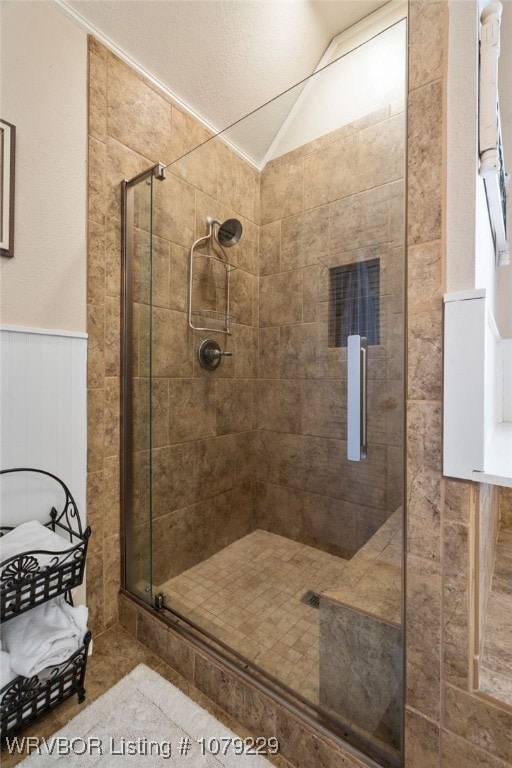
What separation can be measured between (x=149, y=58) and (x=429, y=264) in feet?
5.08

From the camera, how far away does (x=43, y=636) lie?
3.17 feet

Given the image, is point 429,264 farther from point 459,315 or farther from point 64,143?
point 64,143

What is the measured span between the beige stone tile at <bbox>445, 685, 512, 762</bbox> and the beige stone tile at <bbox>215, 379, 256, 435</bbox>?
107 centimetres

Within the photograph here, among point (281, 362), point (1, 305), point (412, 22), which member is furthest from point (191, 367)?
point (412, 22)

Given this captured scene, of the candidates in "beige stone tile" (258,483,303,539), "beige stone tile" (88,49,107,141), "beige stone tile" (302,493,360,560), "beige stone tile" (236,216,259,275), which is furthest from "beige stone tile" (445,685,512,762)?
"beige stone tile" (88,49,107,141)

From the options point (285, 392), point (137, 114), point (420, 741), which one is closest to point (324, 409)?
point (285, 392)

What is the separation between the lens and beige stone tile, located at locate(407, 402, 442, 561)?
2.38ft

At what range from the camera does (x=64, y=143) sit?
1228 mm

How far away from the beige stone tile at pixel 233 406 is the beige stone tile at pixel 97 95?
110 cm

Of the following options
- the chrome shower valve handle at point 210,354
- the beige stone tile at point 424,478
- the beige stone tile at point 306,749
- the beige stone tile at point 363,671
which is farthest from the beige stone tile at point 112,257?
the beige stone tile at point 306,749

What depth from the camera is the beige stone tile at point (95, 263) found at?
4.35 feet

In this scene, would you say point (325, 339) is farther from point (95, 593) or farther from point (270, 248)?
point (95, 593)

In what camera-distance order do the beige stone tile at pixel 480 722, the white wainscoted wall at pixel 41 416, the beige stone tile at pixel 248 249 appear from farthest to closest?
1. the beige stone tile at pixel 248 249
2. the white wainscoted wall at pixel 41 416
3. the beige stone tile at pixel 480 722

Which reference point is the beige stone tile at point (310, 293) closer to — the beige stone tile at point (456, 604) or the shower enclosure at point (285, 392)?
the shower enclosure at point (285, 392)
